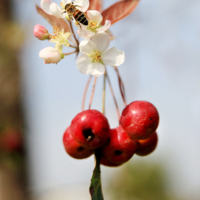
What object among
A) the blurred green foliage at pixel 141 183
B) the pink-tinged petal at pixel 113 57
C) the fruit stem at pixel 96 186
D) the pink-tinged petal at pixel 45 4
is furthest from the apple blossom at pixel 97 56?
the blurred green foliage at pixel 141 183

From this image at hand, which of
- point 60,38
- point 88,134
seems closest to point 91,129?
point 88,134

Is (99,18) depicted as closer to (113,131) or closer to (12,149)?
(113,131)

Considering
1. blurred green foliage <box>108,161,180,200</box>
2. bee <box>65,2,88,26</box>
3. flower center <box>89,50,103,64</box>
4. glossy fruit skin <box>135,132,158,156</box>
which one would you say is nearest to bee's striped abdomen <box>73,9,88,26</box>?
bee <box>65,2,88,26</box>

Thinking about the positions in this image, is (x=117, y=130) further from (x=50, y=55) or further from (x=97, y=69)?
(x=50, y=55)

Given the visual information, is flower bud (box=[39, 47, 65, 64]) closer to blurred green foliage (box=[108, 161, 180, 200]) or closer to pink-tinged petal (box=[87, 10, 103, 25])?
pink-tinged petal (box=[87, 10, 103, 25])

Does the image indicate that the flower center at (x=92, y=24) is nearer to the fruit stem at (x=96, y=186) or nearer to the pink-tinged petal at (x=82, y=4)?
the pink-tinged petal at (x=82, y=4)

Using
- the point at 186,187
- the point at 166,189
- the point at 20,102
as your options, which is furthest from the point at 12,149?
the point at 166,189
